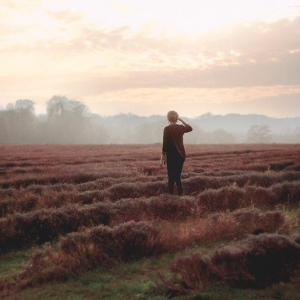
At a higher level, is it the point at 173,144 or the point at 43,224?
the point at 173,144

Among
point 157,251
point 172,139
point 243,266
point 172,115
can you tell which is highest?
point 172,115

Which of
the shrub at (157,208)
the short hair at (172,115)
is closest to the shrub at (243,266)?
the shrub at (157,208)

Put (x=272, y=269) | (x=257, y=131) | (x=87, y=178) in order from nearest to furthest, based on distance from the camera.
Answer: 1. (x=272, y=269)
2. (x=87, y=178)
3. (x=257, y=131)

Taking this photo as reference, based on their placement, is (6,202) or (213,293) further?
(6,202)

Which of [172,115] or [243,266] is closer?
[243,266]

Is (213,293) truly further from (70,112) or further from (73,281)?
(70,112)

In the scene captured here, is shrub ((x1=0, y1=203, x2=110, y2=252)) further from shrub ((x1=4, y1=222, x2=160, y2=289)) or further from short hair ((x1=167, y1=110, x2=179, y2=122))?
short hair ((x1=167, y1=110, x2=179, y2=122))

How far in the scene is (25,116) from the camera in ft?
363

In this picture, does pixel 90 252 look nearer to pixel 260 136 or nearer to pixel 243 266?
pixel 243 266

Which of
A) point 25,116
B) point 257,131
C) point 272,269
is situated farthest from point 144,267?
point 257,131

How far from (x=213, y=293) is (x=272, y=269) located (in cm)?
95

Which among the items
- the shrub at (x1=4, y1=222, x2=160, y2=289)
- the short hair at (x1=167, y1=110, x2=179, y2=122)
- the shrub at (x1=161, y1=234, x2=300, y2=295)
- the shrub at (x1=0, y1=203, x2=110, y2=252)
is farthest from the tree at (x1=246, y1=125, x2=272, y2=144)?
the shrub at (x1=161, y1=234, x2=300, y2=295)

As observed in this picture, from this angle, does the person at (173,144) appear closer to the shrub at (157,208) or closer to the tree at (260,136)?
the shrub at (157,208)

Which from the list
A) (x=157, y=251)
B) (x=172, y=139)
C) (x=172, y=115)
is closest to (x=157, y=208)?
(x=172, y=139)
